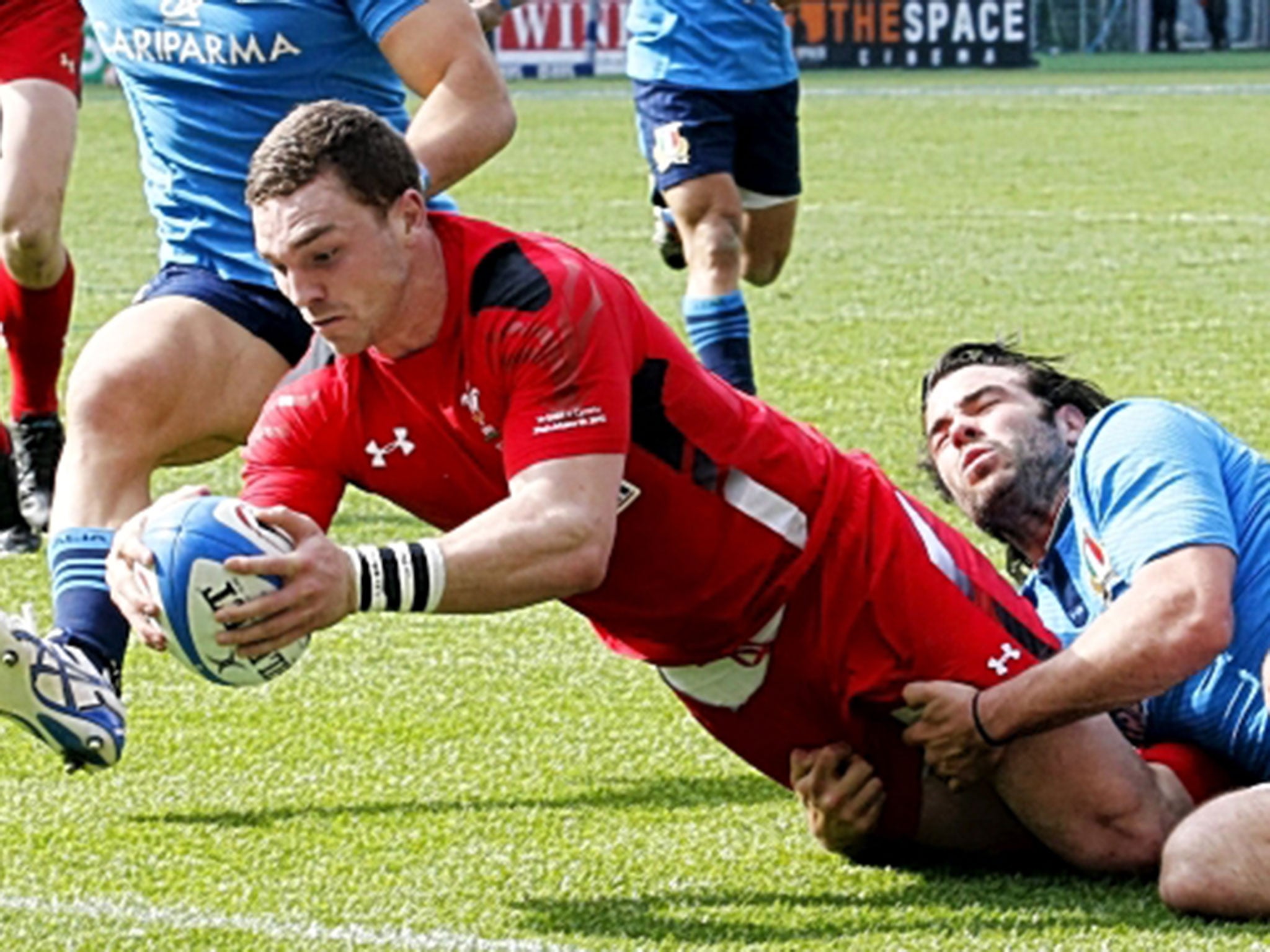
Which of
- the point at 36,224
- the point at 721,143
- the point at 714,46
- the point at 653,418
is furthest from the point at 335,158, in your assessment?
the point at 714,46

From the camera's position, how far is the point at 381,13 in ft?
17.6

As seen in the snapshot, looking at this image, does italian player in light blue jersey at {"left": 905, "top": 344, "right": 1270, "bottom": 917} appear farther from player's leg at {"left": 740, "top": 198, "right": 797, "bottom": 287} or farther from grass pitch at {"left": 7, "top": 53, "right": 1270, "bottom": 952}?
player's leg at {"left": 740, "top": 198, "right": 797, "bottom": 287}

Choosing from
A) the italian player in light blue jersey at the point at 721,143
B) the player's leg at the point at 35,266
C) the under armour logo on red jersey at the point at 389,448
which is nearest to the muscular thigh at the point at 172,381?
the under armour logo on red jersey at the point at 389,448

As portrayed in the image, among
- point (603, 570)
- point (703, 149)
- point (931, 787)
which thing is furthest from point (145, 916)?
point (703, 149)

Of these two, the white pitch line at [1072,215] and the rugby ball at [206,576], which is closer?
Result: the rugby ball at [206,576]

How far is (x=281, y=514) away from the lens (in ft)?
12.5

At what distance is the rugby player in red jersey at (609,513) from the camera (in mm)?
3879

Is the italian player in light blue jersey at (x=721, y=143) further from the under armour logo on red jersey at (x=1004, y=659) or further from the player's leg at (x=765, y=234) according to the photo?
the under armour logo on red jersey at (x=1004, y=659)

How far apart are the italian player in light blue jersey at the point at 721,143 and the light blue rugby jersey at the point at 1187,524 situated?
4426mm

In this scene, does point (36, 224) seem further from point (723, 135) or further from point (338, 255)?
point (338, 255)

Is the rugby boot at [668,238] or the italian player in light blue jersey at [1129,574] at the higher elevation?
the italian player in light blue jersey at [1129,574]

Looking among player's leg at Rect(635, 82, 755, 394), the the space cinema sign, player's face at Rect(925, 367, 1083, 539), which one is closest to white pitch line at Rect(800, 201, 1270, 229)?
player's leg at Rect(635, 82, 755, 394)

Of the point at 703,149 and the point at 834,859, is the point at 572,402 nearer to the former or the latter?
the point at 834,859

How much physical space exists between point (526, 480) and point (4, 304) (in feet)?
14.4
